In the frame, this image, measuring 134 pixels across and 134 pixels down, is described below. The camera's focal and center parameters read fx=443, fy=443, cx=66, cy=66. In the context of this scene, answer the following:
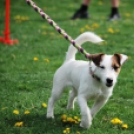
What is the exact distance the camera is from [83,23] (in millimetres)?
11930

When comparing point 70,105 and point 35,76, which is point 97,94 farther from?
point 35,76

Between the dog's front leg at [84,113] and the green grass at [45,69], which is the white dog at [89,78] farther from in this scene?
the green grass at [45,69]

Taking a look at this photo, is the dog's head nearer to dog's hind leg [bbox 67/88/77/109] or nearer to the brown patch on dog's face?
the brown patch on dog's face

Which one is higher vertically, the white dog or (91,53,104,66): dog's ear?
(91,53,104,66): dog's ear

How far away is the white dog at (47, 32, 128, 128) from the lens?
4613 mm

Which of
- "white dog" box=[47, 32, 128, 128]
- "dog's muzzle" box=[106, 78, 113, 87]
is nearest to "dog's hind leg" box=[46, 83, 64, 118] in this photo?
"white dog" box=[47, 32, 128, 128]

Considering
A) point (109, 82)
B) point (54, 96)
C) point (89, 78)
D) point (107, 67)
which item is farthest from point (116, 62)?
point (54, 96)

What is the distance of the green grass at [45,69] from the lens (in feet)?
17.4

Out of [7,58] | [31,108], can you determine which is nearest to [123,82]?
[31,108]

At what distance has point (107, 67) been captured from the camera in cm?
460

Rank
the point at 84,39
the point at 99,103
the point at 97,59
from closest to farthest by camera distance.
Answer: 1. the point at 97,59
2. the point at 99,103
3. the point at 84,39

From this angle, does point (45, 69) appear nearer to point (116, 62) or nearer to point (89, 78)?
point (89, 78)

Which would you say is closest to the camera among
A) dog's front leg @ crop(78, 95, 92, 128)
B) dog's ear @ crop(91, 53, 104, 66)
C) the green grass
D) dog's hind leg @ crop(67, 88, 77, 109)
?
dog's ear @ crop(91, 53, 104, 66)

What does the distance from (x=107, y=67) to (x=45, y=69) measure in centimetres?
336
